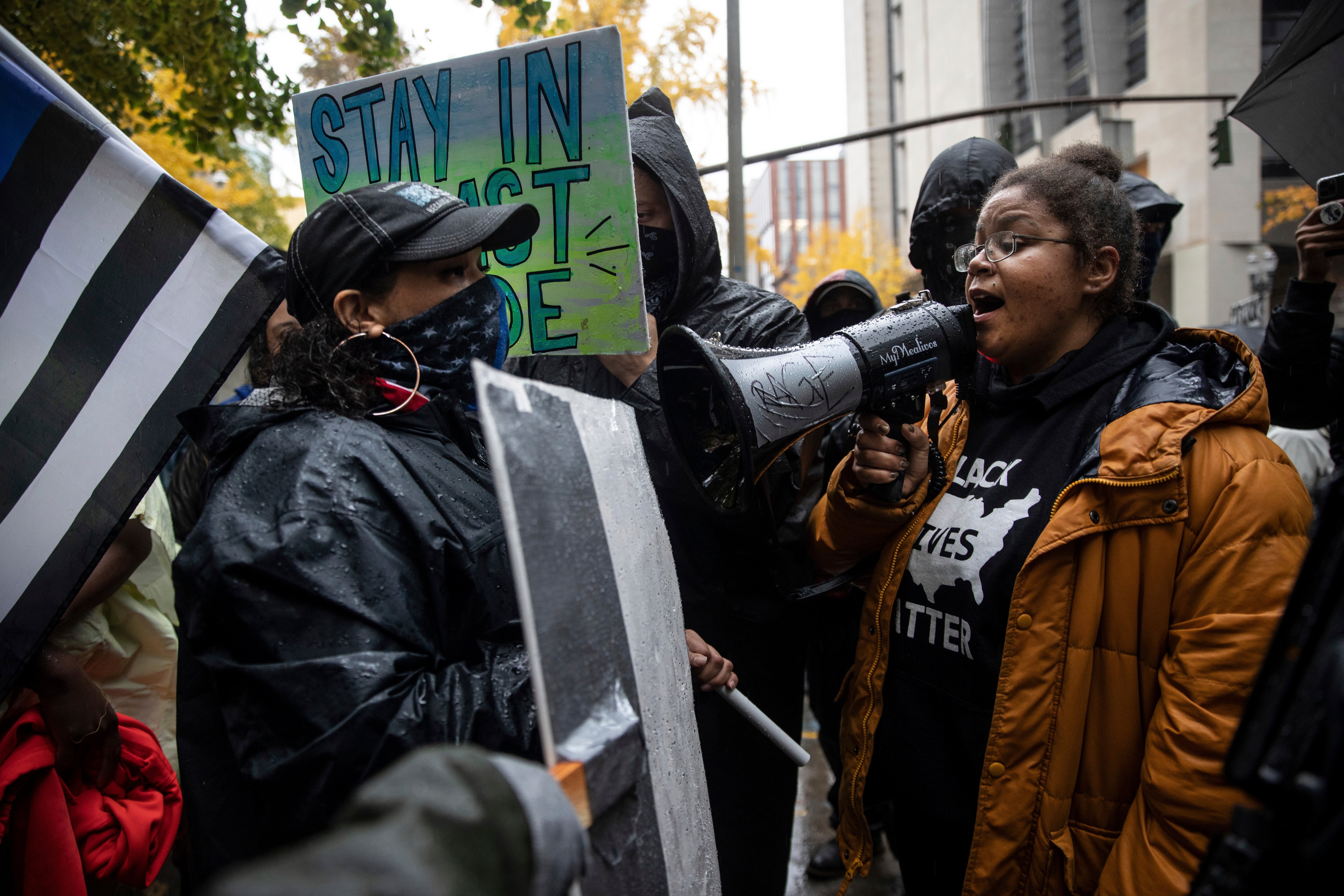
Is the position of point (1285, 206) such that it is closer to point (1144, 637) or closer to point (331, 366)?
point (1144, 637)

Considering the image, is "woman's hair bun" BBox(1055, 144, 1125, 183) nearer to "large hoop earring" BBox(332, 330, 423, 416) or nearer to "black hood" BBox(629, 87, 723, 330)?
"black hood" BBox(629, 87, 723, 330)

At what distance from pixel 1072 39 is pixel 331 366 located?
2168 cm

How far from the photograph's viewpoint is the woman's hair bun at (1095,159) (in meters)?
1.94

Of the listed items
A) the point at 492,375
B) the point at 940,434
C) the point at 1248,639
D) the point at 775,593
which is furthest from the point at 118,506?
the point at 1248,639

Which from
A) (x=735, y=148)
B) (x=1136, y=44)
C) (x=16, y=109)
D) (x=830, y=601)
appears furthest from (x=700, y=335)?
(x=1136, y=44)

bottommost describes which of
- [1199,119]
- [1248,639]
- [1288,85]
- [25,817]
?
[25,817]

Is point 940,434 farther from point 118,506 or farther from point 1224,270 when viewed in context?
point 1224,270

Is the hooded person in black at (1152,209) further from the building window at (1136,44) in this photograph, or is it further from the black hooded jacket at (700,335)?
the building window at (1136,44)

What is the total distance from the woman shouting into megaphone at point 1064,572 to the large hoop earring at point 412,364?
3.19 feet

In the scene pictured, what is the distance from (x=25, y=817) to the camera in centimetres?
180

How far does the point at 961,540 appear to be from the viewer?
5.80 feet

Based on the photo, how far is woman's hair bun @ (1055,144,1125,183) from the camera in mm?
1944

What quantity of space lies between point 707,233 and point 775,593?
3.49 ft

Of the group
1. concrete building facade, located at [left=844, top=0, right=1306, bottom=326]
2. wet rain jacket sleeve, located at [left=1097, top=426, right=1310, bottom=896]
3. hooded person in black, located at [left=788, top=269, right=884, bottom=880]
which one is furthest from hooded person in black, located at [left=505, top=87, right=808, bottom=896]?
concrete building facade, located at [left=844, top=0, right=1306, bottom=326]
